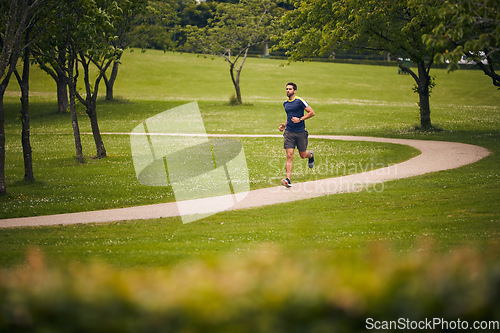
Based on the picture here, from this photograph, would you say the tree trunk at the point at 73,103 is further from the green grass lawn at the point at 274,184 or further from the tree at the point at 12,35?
the tree at the point at 12,35

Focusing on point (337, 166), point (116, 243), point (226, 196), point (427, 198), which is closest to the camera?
point (116, 243)

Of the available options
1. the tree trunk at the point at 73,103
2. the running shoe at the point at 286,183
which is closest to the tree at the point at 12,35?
the tree trunk at the point at 73,103

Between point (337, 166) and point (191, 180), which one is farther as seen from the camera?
point (337, 166)

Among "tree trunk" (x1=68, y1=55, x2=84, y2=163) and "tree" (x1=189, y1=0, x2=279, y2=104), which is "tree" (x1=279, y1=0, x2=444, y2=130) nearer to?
"tree trunk" (x1=68, y1=55, x2=84, y2=163)

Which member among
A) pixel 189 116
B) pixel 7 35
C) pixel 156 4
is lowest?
pixel 189 116

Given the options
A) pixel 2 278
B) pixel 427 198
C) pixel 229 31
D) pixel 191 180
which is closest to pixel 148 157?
pixel 191 180

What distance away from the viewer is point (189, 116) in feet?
142

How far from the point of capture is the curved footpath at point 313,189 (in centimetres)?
1114

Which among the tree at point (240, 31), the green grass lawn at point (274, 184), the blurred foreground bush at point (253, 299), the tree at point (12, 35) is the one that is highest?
the tree at point (240, 31)

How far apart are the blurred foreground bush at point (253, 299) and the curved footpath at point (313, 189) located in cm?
821

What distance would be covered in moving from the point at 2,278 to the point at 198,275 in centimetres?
118

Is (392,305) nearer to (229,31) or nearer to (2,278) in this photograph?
(2,278)

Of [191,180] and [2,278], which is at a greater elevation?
[2,278]

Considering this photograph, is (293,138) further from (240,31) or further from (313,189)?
(240,31)
